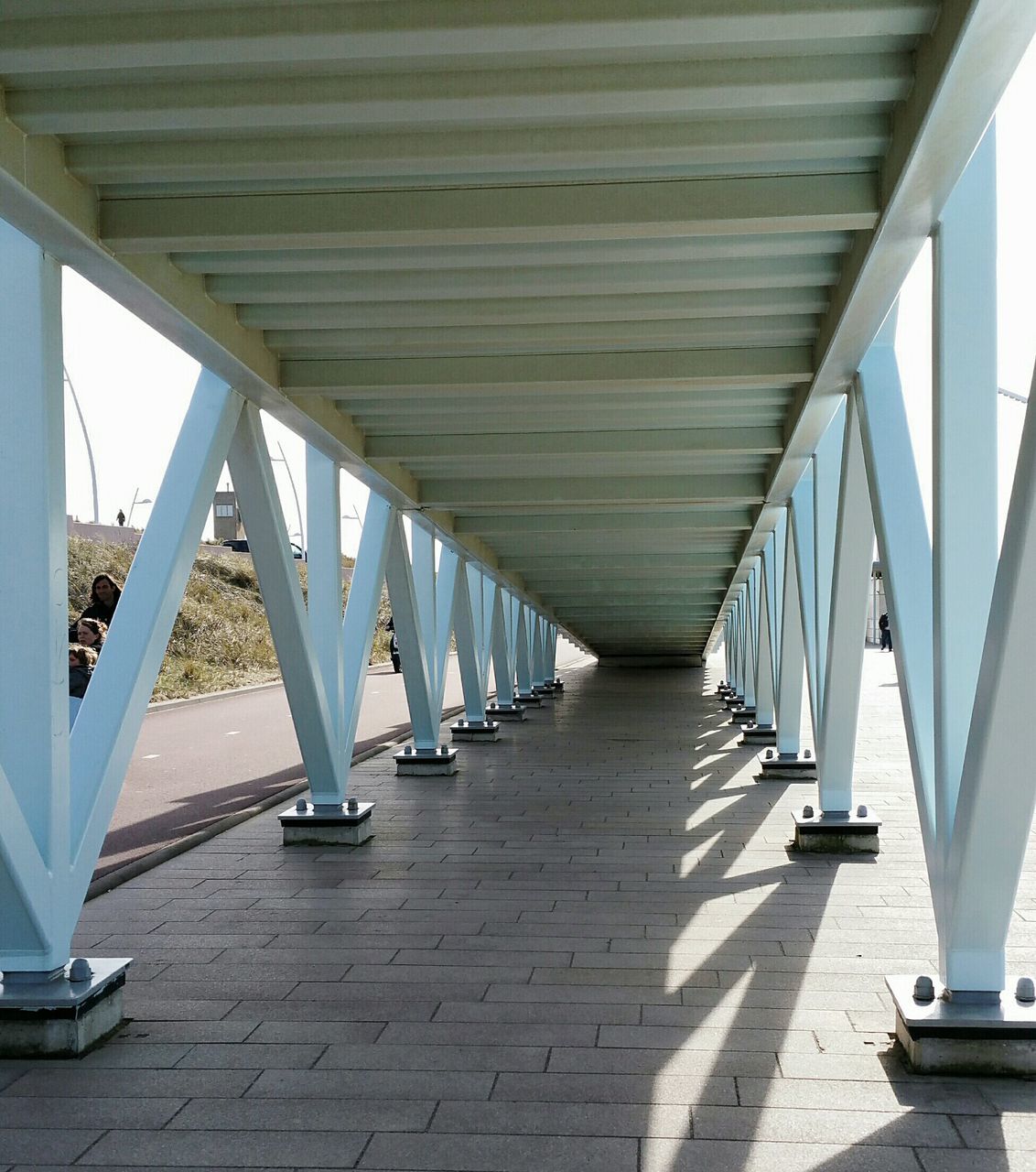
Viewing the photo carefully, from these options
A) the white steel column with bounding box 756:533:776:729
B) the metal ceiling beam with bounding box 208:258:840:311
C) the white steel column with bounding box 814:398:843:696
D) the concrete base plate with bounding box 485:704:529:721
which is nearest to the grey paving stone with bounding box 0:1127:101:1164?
the metal ceiling beam with bounding box 208:258:840:311

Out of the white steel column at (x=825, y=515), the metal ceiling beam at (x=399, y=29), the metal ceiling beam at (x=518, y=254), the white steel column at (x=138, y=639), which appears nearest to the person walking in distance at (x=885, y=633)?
the white steel column at (x=825, y=515)

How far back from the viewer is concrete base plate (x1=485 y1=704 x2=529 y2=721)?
18844 mm

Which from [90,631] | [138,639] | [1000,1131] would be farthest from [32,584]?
[1000,1131]

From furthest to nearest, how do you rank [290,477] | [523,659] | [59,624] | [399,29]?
[290,477] → [523,659] → [59,624] → [399,29]

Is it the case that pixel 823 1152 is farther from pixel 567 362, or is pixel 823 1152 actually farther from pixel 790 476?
pixel 790 476

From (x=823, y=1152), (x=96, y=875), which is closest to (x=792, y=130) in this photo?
(x=823, y=1152)

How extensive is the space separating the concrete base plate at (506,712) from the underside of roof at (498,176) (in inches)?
464

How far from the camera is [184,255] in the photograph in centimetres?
528

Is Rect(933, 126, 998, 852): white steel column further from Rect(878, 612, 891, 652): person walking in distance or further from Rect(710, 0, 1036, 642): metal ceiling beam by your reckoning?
Rect(878, 612, 891, 652): person walking in distance

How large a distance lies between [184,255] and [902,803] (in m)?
7.35

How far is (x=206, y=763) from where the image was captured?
13.8 m

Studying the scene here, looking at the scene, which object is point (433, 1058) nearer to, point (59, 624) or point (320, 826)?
point (59, 624)

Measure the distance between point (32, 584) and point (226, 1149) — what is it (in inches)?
81.6

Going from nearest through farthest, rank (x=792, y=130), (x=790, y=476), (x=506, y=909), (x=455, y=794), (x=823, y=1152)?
(x=823, y=1152) → (x=792, y=130) → (x=506, y=909) → (x=790, y=476) → (x=455, y=794)
